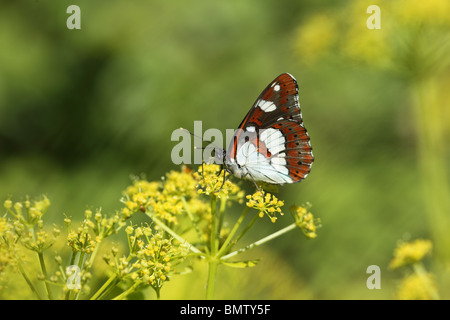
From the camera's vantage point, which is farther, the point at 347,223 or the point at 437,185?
the point at 347,223

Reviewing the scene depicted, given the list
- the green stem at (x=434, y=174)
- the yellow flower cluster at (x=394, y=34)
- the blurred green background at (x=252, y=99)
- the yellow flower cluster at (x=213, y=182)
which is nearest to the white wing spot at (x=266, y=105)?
the yellow flower cluster at (x=213, y=182)

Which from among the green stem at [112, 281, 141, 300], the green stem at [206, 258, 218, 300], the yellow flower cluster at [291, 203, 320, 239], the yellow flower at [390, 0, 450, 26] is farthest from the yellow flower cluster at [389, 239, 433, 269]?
the yellow flower at [390, 0, 450, 26]

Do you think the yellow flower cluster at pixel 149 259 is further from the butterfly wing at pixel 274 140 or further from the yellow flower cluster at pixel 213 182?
the butterfly wing at pixel 274 140

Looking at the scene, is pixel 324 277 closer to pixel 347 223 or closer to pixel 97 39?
pixel 347 223

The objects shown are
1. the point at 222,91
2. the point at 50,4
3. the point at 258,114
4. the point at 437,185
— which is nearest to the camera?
the point at 258,114

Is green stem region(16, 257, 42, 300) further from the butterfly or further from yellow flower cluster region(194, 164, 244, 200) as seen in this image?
the butterfly
